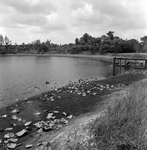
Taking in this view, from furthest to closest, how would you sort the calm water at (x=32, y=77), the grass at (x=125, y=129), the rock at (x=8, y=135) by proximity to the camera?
the calm water at (x=32, y=77), the rock at (x=8, y=135), the grass at (x=125, y=129)

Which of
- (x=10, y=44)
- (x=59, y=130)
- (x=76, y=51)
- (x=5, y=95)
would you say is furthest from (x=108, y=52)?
(x=10, y=44)

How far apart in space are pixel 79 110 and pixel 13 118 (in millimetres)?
4561

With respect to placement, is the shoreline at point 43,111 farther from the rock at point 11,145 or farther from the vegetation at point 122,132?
the vegetation at point 122,132

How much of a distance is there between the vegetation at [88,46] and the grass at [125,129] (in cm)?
8034

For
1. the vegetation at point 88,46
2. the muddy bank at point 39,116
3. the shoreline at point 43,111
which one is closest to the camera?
the muddy bank at point 39,116

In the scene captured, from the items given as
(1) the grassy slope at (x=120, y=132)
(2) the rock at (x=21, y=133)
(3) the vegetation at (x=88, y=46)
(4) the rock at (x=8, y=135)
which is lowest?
(4) the rock at (x=8, y=135)

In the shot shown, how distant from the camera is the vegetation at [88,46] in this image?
93.6 metres

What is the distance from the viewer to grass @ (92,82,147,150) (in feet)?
13.3

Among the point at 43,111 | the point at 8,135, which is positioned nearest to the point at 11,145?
the point at 8,135

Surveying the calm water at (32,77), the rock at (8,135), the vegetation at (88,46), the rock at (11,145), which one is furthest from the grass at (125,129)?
the vegetation at (88,46)

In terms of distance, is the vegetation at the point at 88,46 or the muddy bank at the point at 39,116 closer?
the muddy bank at the point at 39,116

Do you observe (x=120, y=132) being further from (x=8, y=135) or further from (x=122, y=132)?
(x=8, y=135)

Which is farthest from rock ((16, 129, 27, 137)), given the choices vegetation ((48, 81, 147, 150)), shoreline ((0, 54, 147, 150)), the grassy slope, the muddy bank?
vegetation ((48, 81, 147, 150))

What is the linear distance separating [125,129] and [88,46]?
114047 mm
